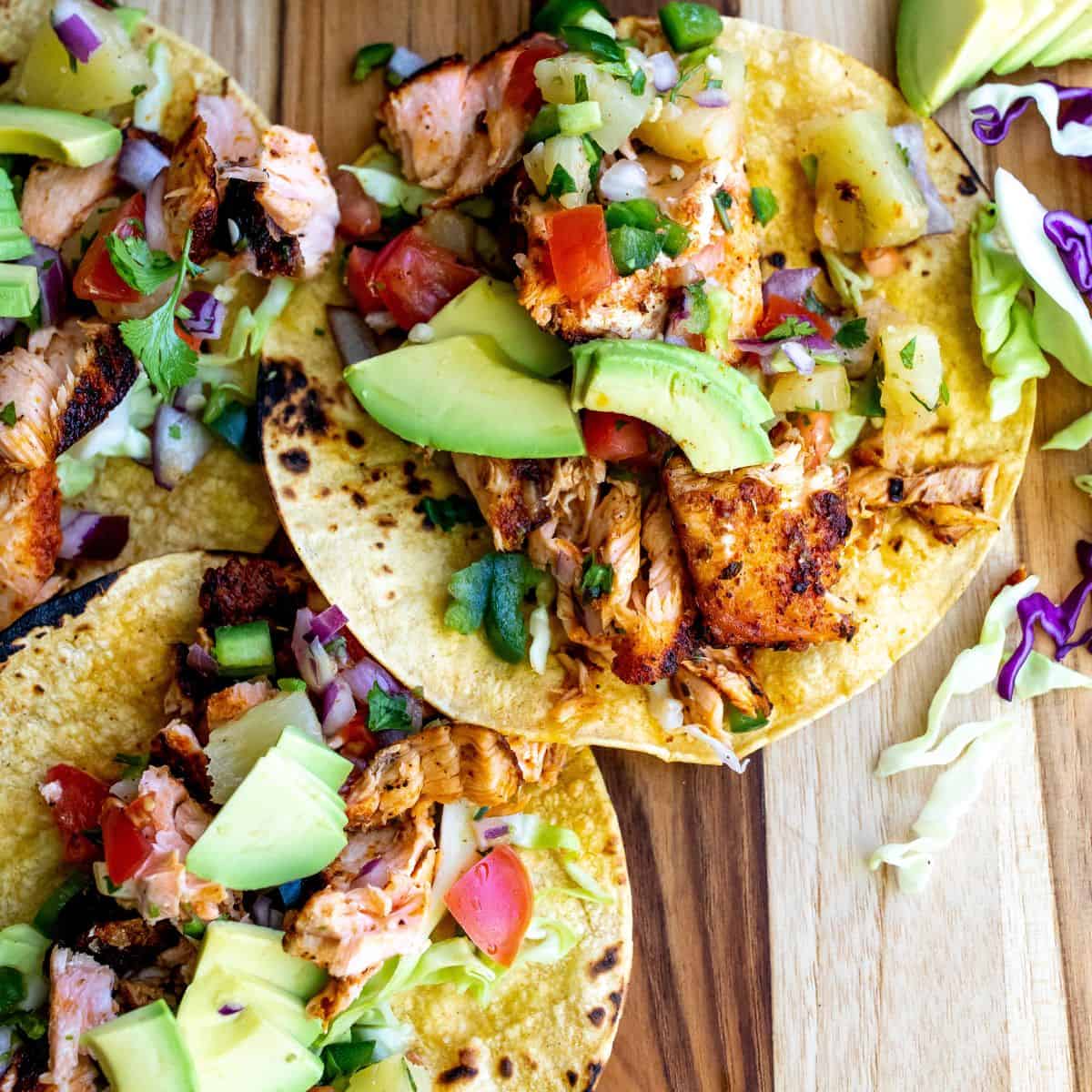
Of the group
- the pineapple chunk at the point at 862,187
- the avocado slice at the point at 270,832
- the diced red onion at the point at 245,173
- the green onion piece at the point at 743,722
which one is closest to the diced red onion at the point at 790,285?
the pineapple chunk at the point at 862,187

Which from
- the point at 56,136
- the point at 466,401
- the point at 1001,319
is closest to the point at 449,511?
the point at 466,401

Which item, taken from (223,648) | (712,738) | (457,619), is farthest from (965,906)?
(223,648)

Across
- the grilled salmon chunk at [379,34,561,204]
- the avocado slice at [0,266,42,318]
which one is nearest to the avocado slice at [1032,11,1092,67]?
the grilled salmon chunk at [379,34,561,204]

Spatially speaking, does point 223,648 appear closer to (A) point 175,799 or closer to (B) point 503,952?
(A) point 175,799

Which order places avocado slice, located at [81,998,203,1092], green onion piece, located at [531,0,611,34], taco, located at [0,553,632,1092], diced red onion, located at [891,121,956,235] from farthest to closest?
diced red onion, located at [891,121,956,235] < green onion piece, located at [531,0,611,34] < taco, located at [0,553,632,1092] < avocado slice, located at [81,998,203,1092]

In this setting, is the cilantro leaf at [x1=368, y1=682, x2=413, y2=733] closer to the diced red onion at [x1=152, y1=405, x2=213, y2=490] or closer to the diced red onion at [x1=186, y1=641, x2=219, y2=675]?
the diced red onion at [x1=186, y1=641, x2=219, y2=675]

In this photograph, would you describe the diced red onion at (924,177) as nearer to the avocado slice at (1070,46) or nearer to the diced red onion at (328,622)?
the avocado slice at (1070,46)

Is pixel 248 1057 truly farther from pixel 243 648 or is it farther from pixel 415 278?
pixel 415 278
